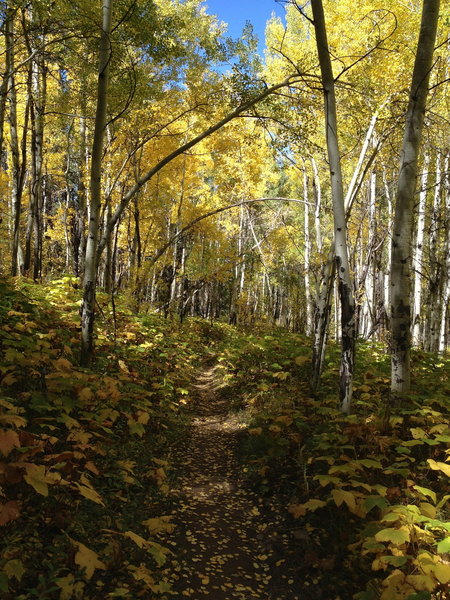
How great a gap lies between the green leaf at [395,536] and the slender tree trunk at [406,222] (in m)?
2.53

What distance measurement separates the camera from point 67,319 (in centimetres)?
730

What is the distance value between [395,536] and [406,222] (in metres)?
3.60

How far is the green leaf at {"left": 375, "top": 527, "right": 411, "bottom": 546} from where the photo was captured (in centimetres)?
250

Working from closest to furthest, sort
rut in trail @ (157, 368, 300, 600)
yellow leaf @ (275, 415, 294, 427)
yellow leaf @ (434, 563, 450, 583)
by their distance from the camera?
yellow leaf @ (434, 563, 450, 583), rut in trail @ (157, 368, 300, 600), yellow leaf @ (275, 415, 294, 427)

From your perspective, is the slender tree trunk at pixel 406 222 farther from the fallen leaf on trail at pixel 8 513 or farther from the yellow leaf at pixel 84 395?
the fallen leaf on trail at pixel 8 513

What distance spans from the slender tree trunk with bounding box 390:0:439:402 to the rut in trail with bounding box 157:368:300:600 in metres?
2.27

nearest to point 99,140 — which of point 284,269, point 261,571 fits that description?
point 261,571

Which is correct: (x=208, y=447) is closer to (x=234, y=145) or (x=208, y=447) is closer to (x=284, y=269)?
(x=234, y=145)

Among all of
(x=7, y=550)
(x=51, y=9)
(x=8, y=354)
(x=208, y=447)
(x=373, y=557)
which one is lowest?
(x=208, y=447)

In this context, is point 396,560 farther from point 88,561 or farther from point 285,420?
point 285,420

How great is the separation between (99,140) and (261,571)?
5614 millimetres

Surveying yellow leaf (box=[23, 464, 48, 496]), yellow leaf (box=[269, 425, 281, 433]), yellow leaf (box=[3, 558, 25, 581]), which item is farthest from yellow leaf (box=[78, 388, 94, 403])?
yellow leaf (box=[269, 425, 281, 433])

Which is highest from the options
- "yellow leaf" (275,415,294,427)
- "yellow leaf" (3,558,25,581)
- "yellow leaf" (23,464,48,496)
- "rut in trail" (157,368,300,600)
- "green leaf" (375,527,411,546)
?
"yellow leaf" (23,464,48,496)

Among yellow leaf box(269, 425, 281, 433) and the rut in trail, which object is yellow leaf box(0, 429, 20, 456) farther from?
yellow leaf box(269, 425, 281, 433)
